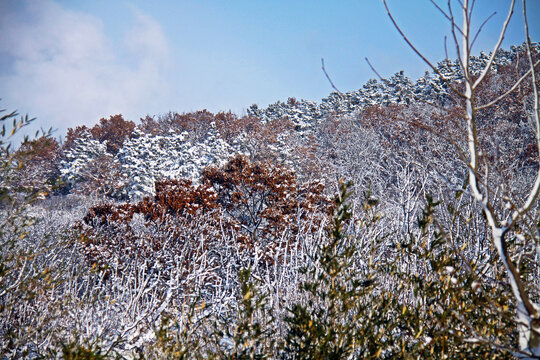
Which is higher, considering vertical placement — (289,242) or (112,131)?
(112,131)

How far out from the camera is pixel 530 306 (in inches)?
51.7

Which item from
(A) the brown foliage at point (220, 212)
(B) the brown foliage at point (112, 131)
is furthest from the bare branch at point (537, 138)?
(B) the brown foliage at point (112, 131)

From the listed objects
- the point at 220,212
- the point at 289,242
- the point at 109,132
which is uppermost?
the point at 109,132

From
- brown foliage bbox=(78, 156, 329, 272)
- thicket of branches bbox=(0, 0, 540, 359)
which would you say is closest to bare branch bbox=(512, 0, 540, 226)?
thicket of branches bbox=(0, 0, 540, 359)

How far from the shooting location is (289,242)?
24.2 feet

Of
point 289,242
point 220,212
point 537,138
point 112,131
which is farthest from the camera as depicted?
point 112,131

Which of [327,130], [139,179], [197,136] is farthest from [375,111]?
[139,179]

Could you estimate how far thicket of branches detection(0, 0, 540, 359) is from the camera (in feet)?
5.88

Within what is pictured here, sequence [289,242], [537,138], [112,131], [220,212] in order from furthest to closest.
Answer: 1. [112,131]
2. [220,212]
3. [289,242]
4. [537,138]

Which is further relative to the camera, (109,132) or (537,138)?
(109,132)

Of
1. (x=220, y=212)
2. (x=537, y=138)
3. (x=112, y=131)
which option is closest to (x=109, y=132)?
(x=112, y=131)

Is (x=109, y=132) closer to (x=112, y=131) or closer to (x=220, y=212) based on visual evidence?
(x=112, y=131)

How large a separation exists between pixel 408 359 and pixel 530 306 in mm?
647

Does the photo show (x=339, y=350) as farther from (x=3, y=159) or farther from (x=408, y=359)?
(x=3, y=159)
